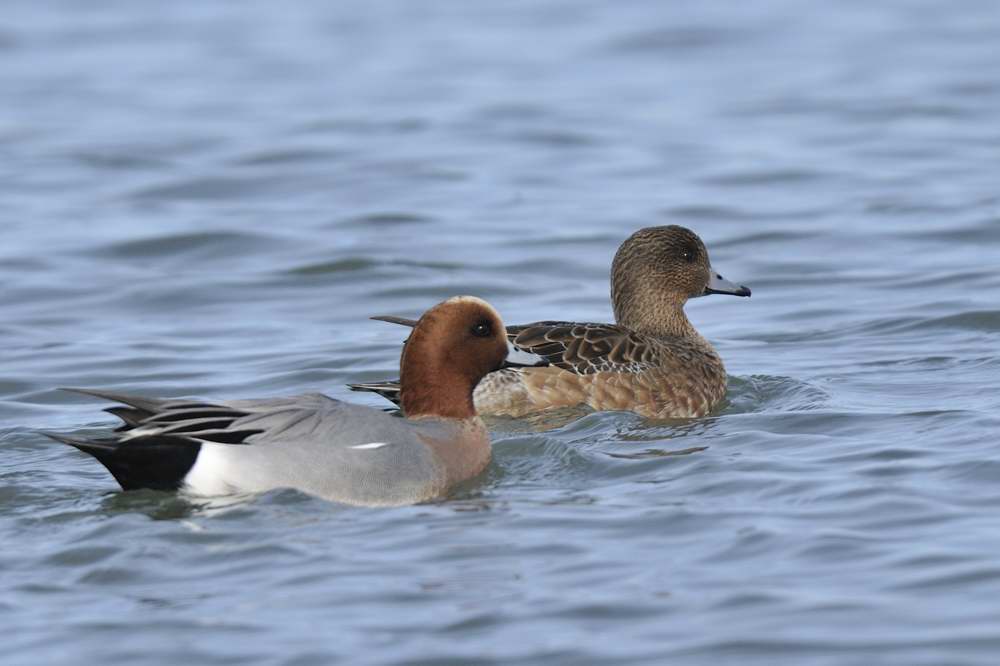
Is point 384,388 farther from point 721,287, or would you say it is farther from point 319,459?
point 721,287

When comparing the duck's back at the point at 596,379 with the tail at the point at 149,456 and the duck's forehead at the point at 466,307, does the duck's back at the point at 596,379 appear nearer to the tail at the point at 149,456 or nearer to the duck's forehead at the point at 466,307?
the duck's forehead at the point at 466,307

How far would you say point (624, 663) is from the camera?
523cm

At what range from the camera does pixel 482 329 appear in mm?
7473

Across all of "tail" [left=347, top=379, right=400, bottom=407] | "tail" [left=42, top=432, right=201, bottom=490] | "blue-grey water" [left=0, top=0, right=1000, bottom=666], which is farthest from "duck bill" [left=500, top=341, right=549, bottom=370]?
"tail" [left=42, top=432, right=201, bottom=490]

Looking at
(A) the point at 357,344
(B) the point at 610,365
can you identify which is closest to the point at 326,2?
(A) the point at 357,344

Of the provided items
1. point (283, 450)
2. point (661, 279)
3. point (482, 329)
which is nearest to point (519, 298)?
point (661, 279)

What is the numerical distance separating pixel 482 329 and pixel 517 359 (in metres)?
0.26

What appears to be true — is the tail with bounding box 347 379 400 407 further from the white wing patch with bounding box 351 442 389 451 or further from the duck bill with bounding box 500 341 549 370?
the white wing patch with bounding box 351 442 389 451

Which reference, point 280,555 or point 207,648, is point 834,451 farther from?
point 207,648

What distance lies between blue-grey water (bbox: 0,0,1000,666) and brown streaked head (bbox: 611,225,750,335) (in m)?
0.48

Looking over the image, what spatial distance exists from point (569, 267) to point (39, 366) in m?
3.94

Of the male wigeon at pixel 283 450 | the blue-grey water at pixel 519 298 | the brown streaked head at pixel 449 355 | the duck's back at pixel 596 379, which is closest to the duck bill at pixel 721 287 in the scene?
the blue-grey water at pixel 519 298

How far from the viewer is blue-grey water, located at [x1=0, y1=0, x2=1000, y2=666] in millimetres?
5684

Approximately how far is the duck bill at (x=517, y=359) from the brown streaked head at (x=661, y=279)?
179 centimetres
